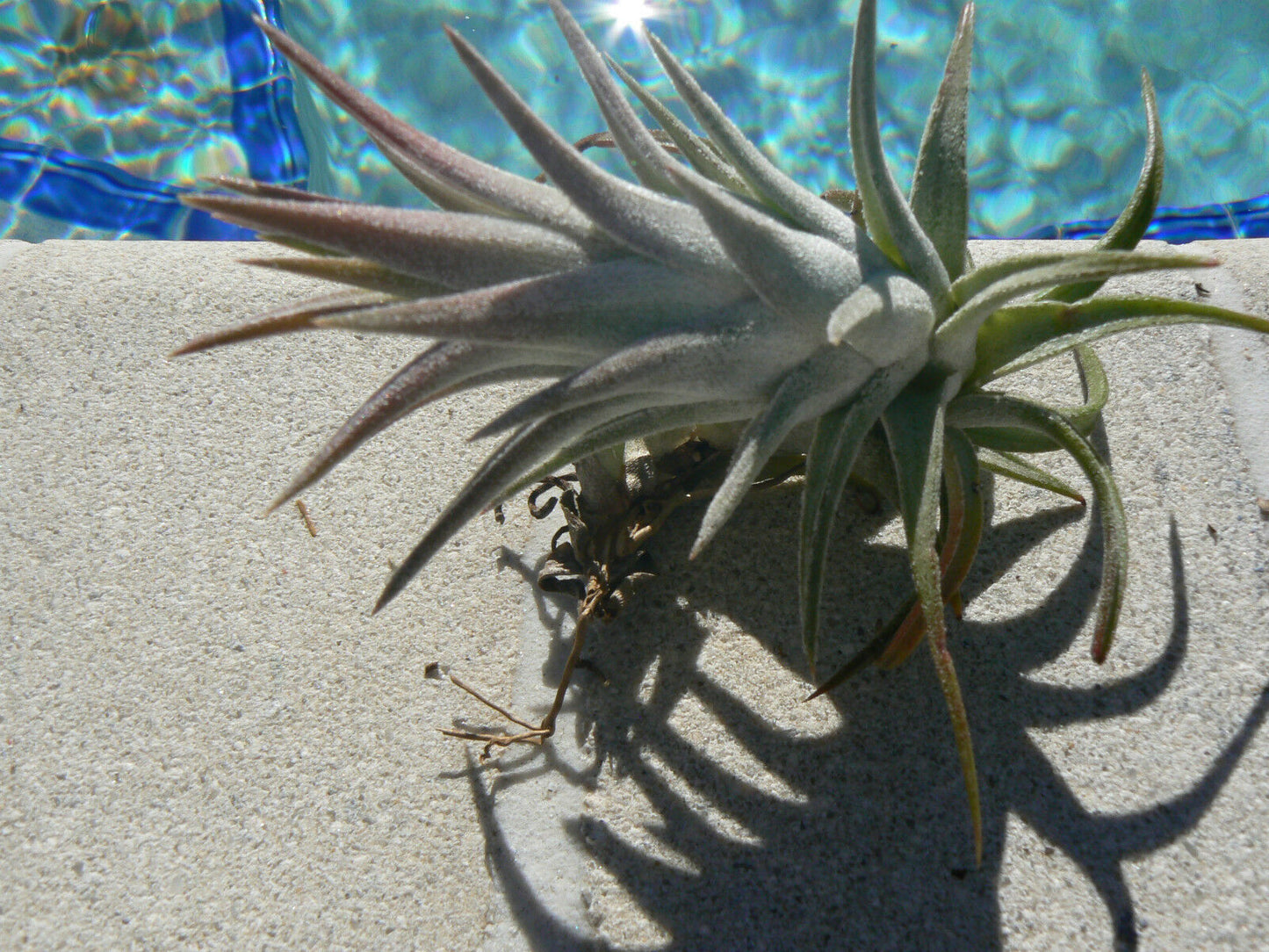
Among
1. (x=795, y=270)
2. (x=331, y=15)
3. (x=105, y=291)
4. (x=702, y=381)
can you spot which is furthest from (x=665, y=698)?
(x=331, y=15)

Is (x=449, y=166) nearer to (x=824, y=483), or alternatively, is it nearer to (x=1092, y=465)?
(x=824, y=483)

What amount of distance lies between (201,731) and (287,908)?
292mm

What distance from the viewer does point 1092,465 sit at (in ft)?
3.08

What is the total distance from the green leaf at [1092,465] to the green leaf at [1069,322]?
51mm

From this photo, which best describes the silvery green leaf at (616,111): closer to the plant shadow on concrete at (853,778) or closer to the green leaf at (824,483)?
the green leaf at (824,483)

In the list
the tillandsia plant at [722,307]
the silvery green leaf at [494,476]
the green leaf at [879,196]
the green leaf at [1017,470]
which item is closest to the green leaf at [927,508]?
the tillandsia plant at [722,307]

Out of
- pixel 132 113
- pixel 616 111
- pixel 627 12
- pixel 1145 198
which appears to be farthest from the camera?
pixel 627 12

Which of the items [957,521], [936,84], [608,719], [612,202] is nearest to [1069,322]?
[957,521]

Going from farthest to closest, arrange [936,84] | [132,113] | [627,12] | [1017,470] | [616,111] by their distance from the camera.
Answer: [627,12] → [132,113] → [936,84] → [1017,470] → [616,111]

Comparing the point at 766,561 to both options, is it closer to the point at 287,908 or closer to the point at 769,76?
the point at 287,908

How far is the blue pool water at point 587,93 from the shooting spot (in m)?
2.94

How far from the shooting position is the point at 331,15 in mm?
3449

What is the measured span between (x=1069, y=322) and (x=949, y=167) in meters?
0.22

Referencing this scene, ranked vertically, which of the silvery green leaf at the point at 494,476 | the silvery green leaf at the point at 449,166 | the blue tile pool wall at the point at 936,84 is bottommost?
the silvery green leaf at the point at 494,476
